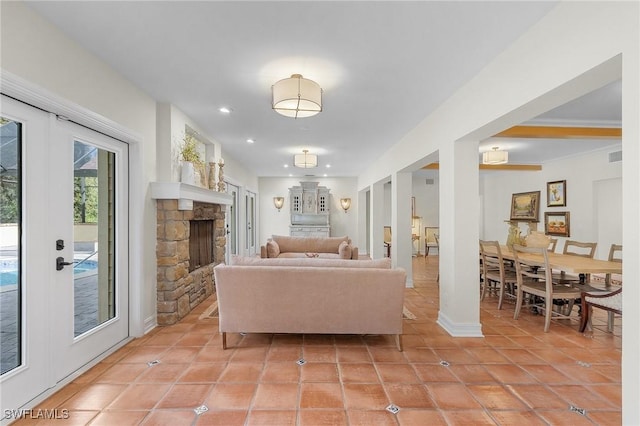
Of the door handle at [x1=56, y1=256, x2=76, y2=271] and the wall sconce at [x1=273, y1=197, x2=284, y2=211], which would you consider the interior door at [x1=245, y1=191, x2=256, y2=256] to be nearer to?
the wall sconce at [x1=273, y1=197, x2=284, y2=211]

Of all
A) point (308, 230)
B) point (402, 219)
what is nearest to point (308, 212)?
point (308, 230)

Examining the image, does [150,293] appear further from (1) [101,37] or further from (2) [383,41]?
(2) [383,41]

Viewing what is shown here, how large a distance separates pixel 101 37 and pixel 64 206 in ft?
4.26

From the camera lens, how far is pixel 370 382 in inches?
93.8

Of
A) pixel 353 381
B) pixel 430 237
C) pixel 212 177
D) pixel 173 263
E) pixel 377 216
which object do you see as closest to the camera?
pixel 353 381

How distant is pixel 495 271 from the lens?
4.83 metres

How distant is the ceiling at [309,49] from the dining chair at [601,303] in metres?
2.10

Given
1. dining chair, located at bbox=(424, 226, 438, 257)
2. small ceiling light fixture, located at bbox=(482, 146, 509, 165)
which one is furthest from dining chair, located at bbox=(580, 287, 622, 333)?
dining chair, located at bbox=(424, 226, 438, 257)

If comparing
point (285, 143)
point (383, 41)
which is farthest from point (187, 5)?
point (285, 143)

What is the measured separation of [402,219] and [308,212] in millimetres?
4584

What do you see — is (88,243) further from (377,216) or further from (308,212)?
(308,212)

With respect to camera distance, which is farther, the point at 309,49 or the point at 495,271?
the point at 495,271

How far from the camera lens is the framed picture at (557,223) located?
272 inches

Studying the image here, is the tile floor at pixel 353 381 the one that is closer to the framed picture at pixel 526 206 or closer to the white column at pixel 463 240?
the white column at pixel 463 240
